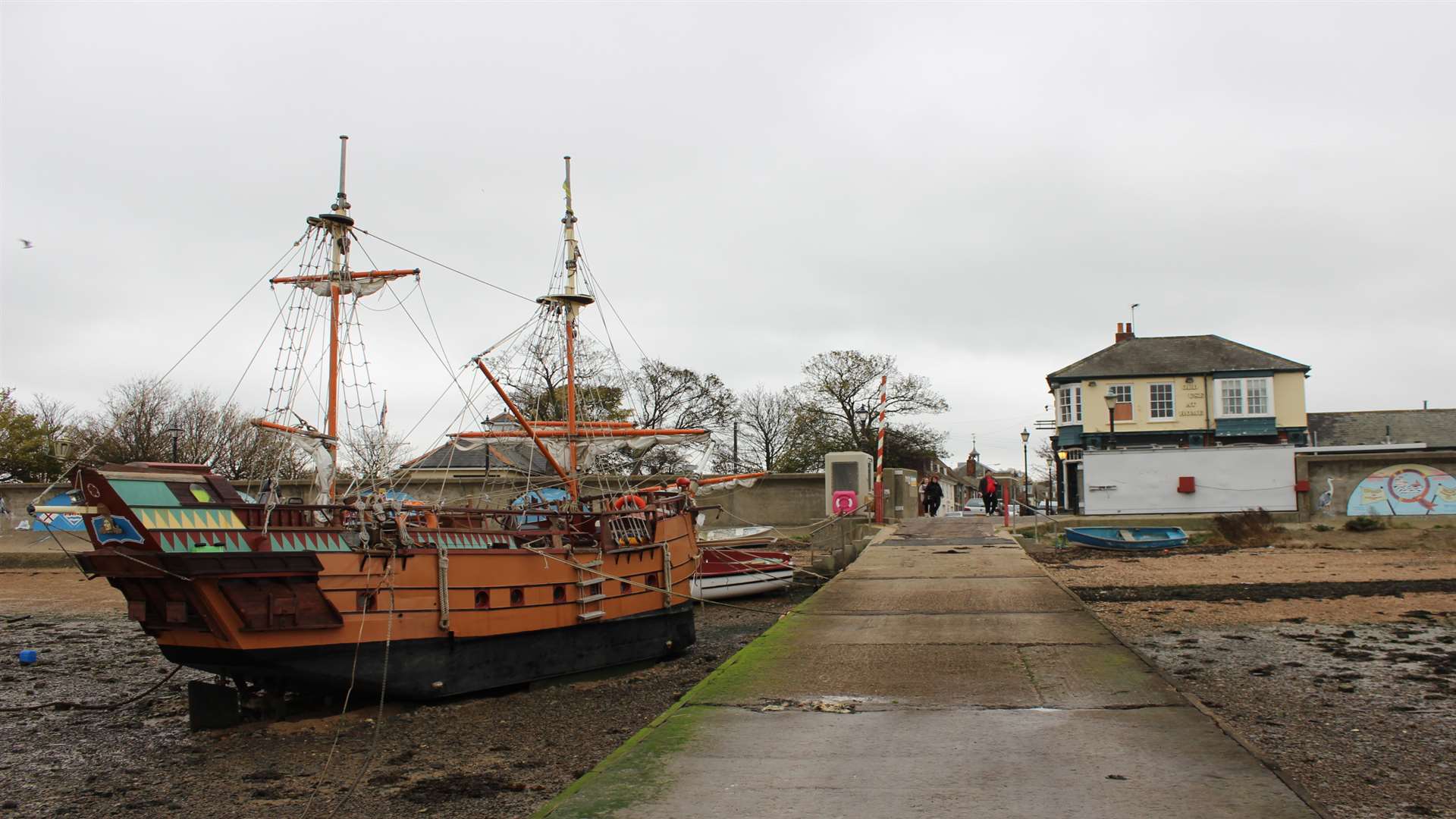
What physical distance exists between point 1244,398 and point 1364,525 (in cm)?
1849

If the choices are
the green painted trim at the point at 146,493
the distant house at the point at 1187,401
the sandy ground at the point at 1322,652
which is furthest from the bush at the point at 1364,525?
the green painted trim at the point at 146,493

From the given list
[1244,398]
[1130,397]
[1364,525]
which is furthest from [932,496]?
[1364,525]

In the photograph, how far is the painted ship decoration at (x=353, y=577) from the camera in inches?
428

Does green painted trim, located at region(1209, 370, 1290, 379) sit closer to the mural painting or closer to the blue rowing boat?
the mural painting

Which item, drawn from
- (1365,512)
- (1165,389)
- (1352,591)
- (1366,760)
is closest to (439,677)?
(1366,760)

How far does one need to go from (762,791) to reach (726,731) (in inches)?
63.8

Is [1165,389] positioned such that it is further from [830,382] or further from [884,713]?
[884,713]

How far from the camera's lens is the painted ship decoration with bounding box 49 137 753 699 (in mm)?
10859

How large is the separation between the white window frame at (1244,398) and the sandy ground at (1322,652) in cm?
2018

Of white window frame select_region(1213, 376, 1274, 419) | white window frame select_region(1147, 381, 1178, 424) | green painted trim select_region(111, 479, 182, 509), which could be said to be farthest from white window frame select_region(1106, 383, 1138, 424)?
green painted trim select_region(111, 479, 182, 509)

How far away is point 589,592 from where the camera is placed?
15.0m

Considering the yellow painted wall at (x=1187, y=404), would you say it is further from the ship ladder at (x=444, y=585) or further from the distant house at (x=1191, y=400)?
the ship ladder at (x=444, y=585)

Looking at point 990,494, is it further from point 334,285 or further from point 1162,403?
point 334,285

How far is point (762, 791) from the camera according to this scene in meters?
6.24
